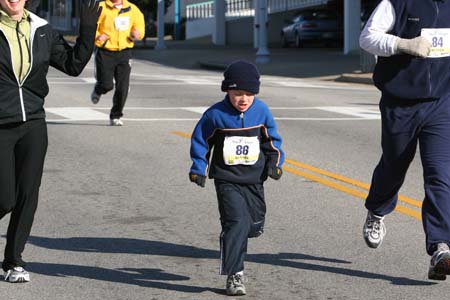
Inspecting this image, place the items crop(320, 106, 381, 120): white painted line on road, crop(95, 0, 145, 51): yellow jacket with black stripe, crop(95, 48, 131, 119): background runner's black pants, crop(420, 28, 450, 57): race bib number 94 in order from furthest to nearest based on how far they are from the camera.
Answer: crop(320, 106, 381, 120): white painted line on road → crop(95, 48, 131, 119): background runner's black pants → crop(95, 0, 145, 51): yellow jacket with black stripe → crop(420, 28, 450, 57): race bib number 94

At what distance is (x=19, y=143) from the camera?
7117mm

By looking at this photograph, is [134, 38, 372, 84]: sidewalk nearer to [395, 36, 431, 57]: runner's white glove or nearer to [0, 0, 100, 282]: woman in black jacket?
[395, 36, 431, 57]: runner's white glove

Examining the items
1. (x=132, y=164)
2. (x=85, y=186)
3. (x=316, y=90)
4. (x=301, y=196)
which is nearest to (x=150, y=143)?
(x=132, y=164)

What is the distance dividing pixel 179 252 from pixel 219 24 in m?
46.1

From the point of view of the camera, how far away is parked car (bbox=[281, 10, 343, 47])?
44.2 meters

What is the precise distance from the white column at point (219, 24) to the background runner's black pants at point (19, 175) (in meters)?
46.8

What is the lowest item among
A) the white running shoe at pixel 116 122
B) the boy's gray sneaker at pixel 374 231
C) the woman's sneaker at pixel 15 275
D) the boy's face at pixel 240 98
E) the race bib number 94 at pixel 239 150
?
the white running shoe at pixel 116 122

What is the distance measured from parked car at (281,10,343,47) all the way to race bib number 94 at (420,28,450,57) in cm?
3705

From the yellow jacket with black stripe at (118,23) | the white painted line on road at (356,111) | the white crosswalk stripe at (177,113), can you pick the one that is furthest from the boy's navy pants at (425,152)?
the white painted line on road at (356,111)

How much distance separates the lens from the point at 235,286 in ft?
22.3

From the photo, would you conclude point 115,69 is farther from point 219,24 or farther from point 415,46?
point 219,24

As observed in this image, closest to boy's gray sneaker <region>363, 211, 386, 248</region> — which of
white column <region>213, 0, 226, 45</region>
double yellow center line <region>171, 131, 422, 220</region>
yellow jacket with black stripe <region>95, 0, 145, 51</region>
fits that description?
double yellow center line <region>171, 131, 422, 220</region>

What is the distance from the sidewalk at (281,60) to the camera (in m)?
30.7

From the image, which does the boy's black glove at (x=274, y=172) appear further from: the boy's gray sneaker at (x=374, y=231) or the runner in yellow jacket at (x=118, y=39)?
the runner in yellow jacket at (x=118, y=39)
